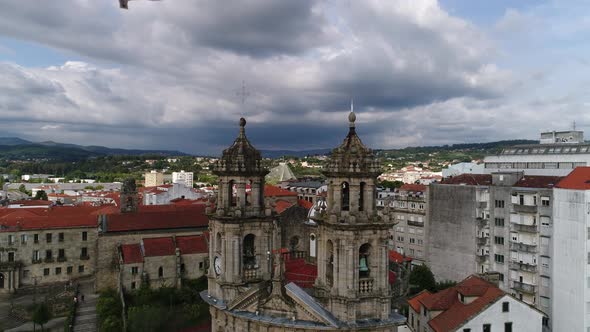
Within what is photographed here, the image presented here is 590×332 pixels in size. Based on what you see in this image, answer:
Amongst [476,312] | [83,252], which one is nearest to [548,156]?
[476,312]

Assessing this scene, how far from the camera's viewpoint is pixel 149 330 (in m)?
38.1

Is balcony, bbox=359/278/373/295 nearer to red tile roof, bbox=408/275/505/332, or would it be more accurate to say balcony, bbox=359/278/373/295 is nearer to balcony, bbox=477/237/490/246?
red tile roof, bbox=408/275/505/332

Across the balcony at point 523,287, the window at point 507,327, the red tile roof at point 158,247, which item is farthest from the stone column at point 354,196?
the balcony at point 523,287

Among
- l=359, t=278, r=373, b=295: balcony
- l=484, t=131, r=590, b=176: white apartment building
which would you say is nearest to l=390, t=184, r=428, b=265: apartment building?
l=484, t=131, r=590, b=176: white apartment building

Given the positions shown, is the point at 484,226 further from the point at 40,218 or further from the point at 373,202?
the point at 40,218

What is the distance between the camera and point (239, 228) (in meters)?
26.2

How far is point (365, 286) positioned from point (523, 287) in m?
38.1

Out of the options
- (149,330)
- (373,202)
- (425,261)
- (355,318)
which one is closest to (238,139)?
(373,202)

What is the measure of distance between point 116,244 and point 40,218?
11.6 m

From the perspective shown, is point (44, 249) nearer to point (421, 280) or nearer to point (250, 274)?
point (250, 274)

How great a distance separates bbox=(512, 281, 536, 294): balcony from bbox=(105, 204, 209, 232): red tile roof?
40.2 metres

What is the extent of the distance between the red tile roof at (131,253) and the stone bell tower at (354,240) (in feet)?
109

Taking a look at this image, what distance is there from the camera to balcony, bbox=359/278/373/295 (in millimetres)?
22906

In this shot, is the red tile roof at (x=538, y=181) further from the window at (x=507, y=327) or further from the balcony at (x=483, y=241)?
the window at (x=507, y=327)
